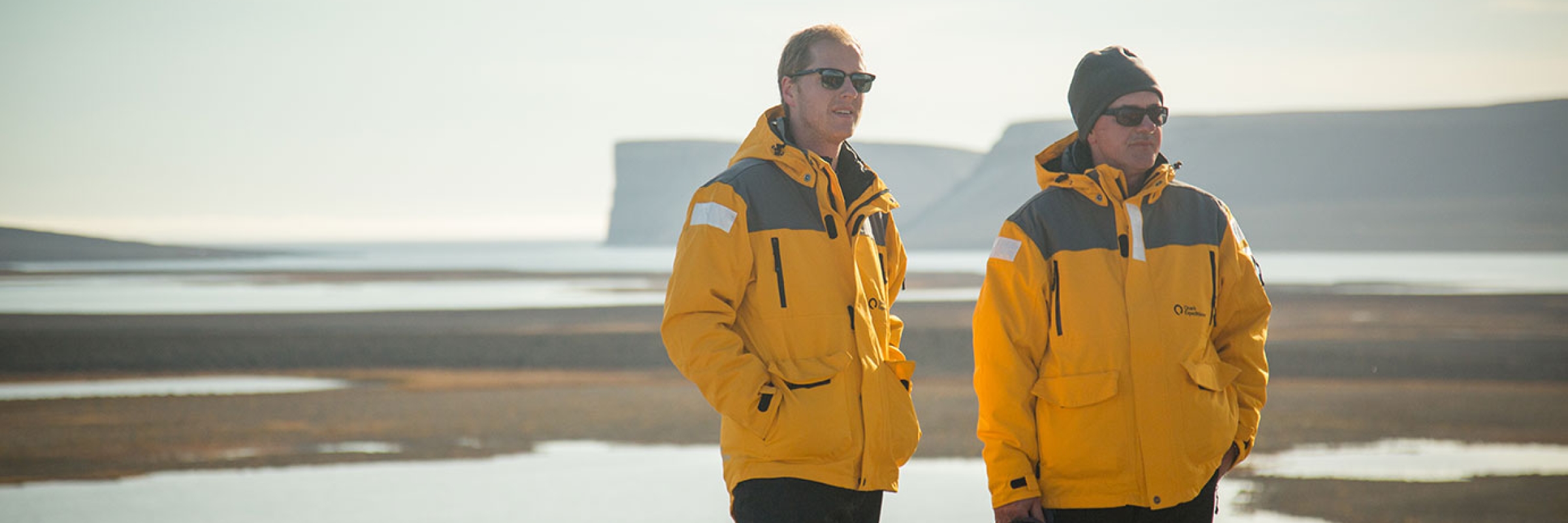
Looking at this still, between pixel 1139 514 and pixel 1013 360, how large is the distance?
Result: 1.46ft

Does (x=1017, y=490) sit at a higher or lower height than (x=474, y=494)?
higher

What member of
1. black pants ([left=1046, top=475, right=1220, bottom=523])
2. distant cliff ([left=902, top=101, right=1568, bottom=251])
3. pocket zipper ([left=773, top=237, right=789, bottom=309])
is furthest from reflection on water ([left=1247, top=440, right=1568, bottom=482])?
distant cliff ([left=902, top=101, right=1568, bottom=251])

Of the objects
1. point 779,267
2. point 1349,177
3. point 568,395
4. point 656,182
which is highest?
point 779,267

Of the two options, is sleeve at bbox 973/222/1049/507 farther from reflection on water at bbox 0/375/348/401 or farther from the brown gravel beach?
reflection on water at bbox 0/375/348/401

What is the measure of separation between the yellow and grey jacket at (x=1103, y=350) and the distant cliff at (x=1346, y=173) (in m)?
82.9

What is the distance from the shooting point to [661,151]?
5507 inches

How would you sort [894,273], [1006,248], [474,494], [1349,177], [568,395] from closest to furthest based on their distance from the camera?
[1006,248] → [894,273] → [474,494] → [568,395] → [1349,177]

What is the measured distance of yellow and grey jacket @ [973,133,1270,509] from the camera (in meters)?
2.94

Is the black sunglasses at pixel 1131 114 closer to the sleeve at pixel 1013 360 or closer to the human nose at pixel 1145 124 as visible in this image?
the human nose at pixel 1145 124

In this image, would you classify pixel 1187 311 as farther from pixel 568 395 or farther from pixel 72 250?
pixel 72 250

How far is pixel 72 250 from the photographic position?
81938 mm

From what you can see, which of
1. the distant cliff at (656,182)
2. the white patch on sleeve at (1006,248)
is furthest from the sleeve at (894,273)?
the distant cliff at (656,182)

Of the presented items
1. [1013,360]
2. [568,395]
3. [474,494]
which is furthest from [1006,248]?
[568,395]

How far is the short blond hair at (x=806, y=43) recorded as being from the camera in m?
2.98
